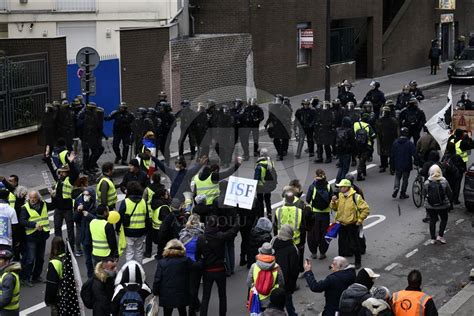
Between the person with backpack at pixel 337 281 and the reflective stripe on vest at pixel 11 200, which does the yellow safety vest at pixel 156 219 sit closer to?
the reflective stripe on vest at pixel 11 200

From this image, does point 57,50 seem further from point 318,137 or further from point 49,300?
point 49,300

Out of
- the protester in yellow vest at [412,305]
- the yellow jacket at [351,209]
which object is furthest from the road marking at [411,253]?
the protester in yellow vest at [412,305]

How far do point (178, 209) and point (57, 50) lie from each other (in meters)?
12.9

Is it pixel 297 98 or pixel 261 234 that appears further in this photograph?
pixel 297 98

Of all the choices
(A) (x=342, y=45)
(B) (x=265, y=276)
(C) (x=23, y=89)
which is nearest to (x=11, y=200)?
(B) (x=265, y=276)

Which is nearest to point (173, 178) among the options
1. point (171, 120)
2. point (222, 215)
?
point (222, 215)

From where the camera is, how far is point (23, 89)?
83.1 ft

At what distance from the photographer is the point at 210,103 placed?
2512 centimetres

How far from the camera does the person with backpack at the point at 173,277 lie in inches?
484

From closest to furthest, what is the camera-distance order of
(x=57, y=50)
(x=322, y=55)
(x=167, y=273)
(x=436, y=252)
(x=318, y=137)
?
(x=167, y=273) < (x=436, y=252) < (x=318, y=137) < (x=57, y=50) < (x=322, y=55)

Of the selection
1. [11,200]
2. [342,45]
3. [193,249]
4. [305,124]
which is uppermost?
[342,45]

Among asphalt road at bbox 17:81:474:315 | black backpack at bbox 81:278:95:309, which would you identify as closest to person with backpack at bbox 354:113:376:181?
asphalt road at bbox 17:81:474:315

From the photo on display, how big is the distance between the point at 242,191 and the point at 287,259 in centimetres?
259

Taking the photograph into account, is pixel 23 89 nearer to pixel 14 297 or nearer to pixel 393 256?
pixel 393 256
